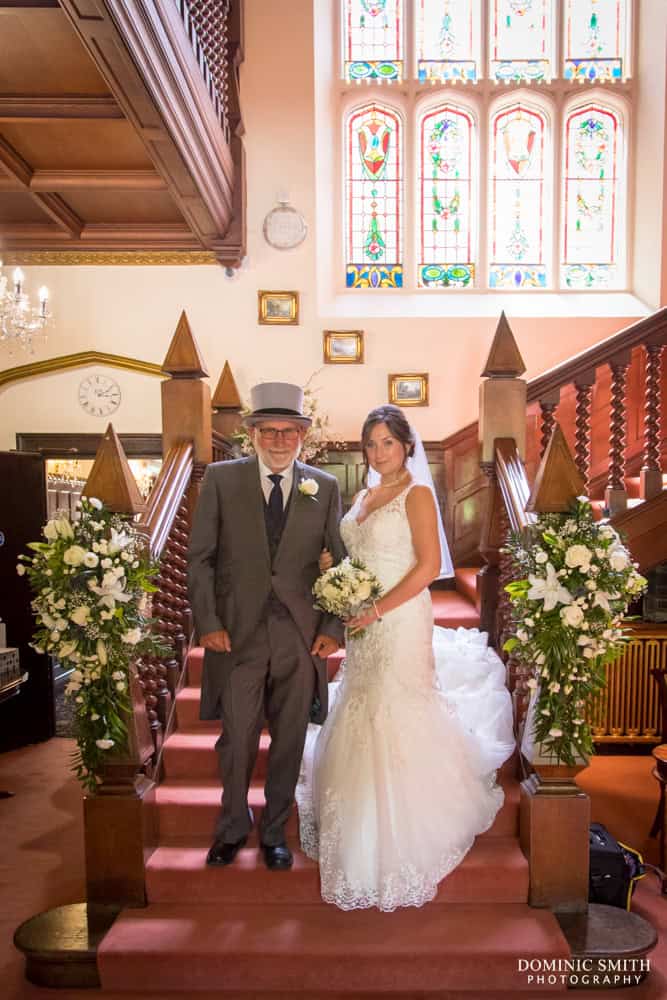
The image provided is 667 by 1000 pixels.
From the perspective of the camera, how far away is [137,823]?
3.21 m

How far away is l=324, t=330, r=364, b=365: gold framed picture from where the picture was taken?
7.46m

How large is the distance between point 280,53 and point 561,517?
6082 mm

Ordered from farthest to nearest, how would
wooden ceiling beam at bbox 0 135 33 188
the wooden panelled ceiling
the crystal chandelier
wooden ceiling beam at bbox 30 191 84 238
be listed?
wooden ceiling beam at bbox 30 191 84 238
the crystal chandelier
wooden ceiling beam at bbox 0 135 33 188
the wooden panelled ceiling

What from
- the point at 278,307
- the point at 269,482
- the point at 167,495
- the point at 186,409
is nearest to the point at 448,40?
the point at 278,307

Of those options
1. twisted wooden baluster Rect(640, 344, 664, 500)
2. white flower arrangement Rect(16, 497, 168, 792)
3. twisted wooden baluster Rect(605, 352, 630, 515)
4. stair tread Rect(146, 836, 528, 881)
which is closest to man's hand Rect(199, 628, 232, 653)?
white flower arrangement Rect(16, 497, 168, 792)

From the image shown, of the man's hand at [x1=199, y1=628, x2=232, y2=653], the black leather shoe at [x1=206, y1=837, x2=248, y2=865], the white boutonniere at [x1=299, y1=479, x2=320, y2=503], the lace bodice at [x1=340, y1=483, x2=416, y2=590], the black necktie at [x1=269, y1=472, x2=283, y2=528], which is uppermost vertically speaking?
the white boutonniere at [x1=299, y1=479, x2=320, y2=503]

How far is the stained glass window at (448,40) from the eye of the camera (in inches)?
309

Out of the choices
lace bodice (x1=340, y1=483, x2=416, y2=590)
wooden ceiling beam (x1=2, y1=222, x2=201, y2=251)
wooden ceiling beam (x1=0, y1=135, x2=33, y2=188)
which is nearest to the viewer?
lace bodice (x1=340, y1=483, x2=416, y2=590)

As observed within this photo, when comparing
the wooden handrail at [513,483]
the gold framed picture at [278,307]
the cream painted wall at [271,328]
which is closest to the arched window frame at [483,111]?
the cream painted wall at [271,328]

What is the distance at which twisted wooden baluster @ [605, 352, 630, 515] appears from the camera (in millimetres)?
4793

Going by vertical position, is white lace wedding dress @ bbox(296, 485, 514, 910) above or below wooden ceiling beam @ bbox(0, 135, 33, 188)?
below

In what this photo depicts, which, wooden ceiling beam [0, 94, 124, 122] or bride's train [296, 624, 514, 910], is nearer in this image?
bride's train [296, 624, 514, 910]

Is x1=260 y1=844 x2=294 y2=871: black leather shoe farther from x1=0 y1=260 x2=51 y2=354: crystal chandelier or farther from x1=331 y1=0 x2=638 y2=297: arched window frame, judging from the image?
x1=331 y1=0 x2=638 y2=297: arched window frame

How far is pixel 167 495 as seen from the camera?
4008mm
